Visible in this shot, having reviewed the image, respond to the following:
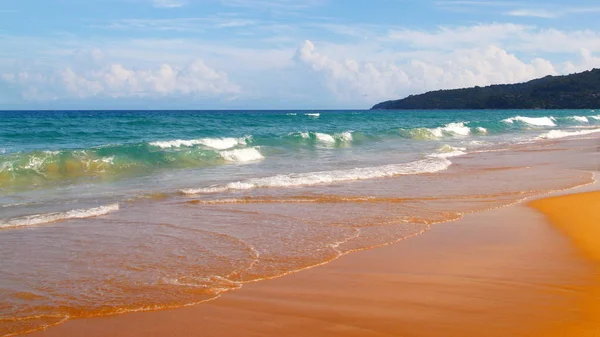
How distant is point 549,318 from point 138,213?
694cm

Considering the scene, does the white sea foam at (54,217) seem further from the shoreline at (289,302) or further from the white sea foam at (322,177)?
the shoreline at (289,302)

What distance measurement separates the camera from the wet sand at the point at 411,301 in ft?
14.3

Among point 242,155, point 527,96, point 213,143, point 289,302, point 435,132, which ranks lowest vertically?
point 289,302

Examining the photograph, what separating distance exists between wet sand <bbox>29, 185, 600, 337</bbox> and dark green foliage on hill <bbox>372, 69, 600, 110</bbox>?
120 metres

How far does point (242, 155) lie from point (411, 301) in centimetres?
1693

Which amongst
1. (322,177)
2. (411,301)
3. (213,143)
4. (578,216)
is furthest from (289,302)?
(213,143)

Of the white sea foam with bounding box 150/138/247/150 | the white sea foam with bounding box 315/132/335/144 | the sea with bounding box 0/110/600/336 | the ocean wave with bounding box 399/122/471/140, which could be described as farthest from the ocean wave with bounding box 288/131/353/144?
the sea with bounding box 0/110/600/336

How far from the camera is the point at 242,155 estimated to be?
70.4ft

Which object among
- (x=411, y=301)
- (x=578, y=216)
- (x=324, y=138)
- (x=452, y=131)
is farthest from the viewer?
(x=452, y=131)

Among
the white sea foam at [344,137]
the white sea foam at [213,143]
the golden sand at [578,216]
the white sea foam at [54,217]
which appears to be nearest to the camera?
the golden sand at [578,216]

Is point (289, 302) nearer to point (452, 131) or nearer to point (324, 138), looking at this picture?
point (324, 138)

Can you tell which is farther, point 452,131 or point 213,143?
point 452,131

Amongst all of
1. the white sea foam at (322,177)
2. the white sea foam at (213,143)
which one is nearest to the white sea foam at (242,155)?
the white sea foam at (213,143)

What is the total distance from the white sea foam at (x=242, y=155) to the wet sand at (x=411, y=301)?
46.9ft
